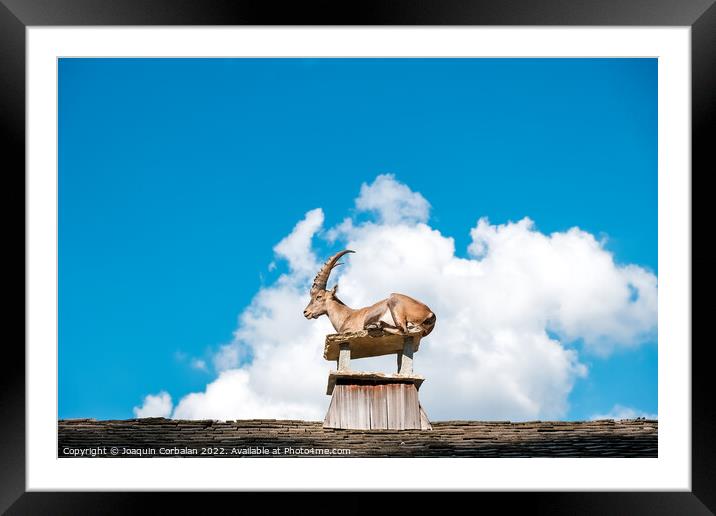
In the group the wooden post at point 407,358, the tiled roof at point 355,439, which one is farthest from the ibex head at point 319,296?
the tiled roof at point 355,439

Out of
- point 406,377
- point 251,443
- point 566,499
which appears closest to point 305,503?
point 566,499

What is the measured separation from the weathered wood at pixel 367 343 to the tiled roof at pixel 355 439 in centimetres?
90

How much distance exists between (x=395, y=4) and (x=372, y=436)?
474cm

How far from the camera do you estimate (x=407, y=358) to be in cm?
1074

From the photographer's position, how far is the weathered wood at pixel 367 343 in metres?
10.9

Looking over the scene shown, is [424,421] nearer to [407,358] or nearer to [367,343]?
[407,358]

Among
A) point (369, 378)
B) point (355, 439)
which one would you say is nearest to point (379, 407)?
point (369, 378)

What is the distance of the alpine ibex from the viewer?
1077 centimetres

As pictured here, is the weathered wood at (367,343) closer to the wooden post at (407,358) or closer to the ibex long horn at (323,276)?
the wooden post at (407,358)

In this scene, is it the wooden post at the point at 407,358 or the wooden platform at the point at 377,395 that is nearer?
the wooden platform at the point at 377,395

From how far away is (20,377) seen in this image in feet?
24.5

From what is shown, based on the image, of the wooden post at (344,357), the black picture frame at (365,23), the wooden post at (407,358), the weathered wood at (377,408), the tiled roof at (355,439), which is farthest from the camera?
the wooden post at (344,357)

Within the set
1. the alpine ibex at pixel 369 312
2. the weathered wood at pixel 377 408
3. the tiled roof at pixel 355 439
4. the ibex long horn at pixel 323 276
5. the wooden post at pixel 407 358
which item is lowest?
the tiled roof at pixel 355 439

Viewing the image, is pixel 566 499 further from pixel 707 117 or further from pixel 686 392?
pixel 707 117
